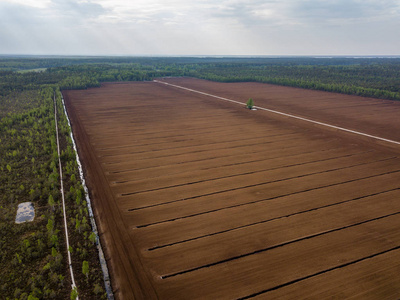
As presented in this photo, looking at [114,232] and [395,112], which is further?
[395,112]

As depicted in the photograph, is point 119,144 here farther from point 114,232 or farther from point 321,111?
point 321,111

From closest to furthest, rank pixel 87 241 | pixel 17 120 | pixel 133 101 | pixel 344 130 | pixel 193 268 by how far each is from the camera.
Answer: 1. pixel 193 268
2. pixel 87 241
3. pixel 344 130
4. pixel 17 120
5. pixel 133 101

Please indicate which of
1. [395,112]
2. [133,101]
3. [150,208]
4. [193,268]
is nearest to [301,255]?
[193,268]

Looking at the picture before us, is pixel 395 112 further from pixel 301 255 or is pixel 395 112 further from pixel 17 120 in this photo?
pixel 17 120

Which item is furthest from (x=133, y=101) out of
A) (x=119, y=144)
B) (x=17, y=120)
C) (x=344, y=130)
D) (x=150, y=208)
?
(x=150, y=208)

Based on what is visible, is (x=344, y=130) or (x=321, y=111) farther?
(x=321, y=111)

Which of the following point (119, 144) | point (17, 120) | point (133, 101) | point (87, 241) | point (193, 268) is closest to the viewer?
point (193, 268)
